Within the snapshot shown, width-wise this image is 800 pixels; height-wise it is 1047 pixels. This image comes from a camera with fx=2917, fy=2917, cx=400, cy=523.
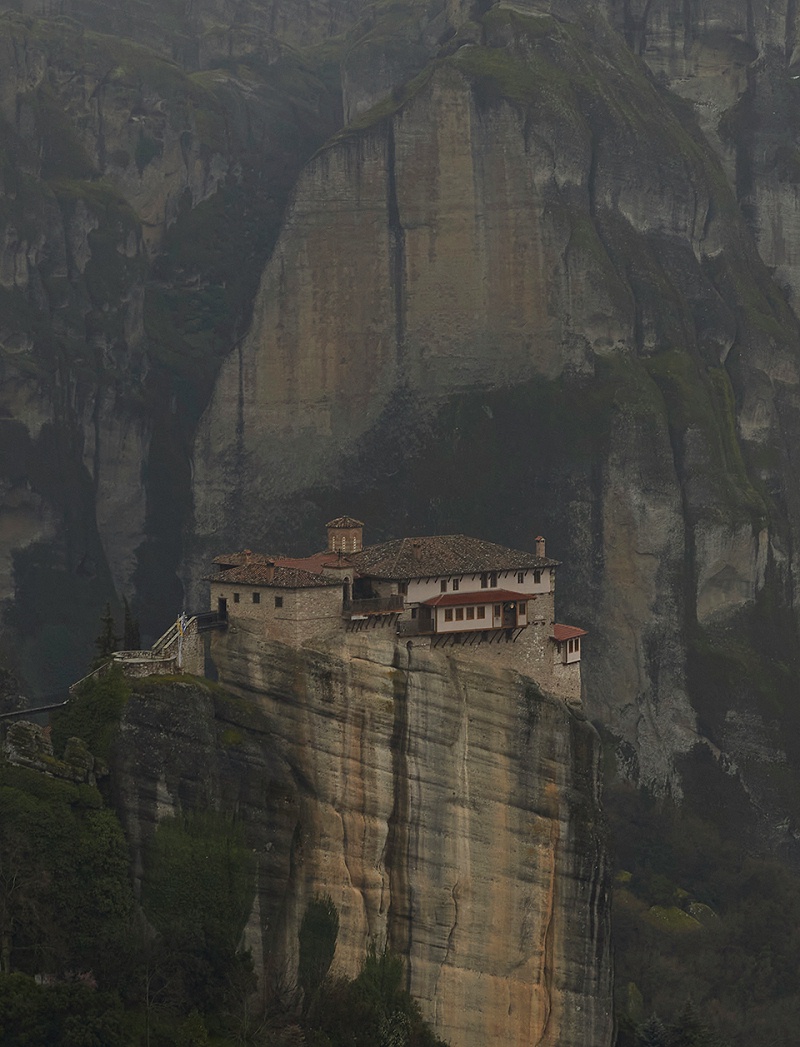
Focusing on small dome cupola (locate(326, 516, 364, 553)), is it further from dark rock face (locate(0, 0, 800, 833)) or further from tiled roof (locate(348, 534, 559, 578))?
dark rock face (locate(0, 0, 800, 833))

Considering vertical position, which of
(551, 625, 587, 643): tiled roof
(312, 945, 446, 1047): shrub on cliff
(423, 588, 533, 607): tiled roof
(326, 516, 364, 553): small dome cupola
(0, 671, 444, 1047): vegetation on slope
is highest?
(326, 516, 364, 553): small dome cupola

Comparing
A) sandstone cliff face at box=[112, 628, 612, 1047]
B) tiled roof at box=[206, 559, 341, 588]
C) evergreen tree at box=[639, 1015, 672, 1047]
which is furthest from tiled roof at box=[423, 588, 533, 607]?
evergreen tree at box=[639, 1015, 672, 1047]

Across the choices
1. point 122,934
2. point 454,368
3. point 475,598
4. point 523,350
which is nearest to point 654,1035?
point 475,598

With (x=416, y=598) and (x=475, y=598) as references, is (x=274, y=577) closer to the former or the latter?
(x=416, y=598)

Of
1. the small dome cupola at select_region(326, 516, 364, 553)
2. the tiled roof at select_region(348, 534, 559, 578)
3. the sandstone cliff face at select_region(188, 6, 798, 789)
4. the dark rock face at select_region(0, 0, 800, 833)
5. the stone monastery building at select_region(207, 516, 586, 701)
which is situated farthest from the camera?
the sandstone cliff face at select_region(188, 6, 798, 789)

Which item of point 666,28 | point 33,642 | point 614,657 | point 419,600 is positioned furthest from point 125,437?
point 419,600

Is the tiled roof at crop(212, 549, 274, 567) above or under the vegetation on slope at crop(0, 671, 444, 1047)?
above

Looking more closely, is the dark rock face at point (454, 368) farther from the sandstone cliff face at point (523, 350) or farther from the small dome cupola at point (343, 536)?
the small dome cupola at point (343, 536)
